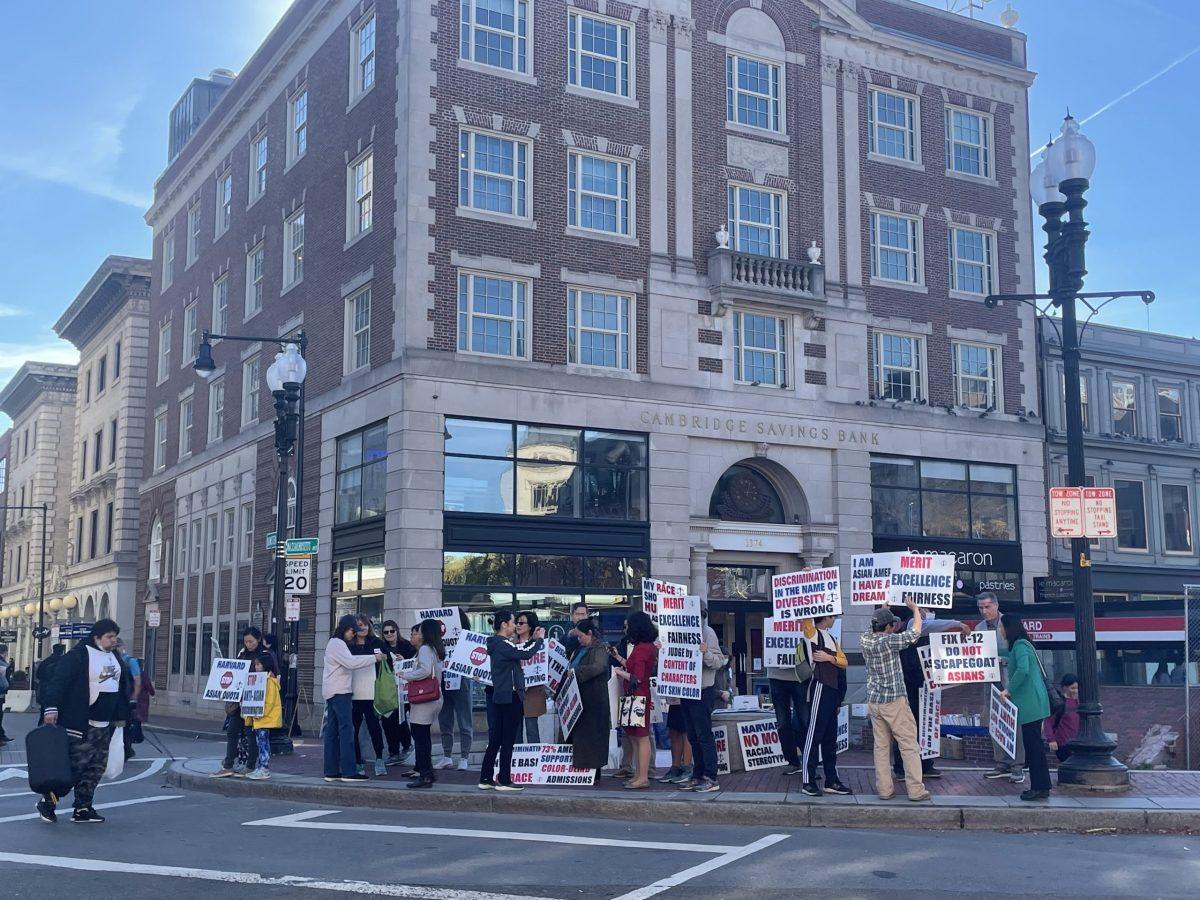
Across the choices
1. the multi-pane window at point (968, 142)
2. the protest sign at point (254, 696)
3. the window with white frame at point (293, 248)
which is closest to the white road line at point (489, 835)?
the protest sign at point (254, 696)

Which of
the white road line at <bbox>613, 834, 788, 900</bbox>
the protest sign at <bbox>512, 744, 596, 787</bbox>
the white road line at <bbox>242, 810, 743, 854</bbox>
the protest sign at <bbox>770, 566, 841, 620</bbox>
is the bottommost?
the white road line at <bbox>242, 810, 743, 854</bbox>

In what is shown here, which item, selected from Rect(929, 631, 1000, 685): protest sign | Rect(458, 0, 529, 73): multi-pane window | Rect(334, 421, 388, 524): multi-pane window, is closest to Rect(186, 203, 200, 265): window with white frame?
Rect(334, 421, 388, 524): multi-pane window

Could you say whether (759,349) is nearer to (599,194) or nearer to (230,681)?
(599,194)

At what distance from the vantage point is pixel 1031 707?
12281mm

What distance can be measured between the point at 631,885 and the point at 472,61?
21021 millimetres

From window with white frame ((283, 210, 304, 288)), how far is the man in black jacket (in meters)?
20.0

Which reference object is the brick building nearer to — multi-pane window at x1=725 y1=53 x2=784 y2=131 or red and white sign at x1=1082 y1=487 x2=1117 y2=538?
multi-pane window at x1=725 y1=53 x2=784 y2=131

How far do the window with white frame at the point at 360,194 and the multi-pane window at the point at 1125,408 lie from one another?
23.3m

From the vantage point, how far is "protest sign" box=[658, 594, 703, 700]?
13.7 meters

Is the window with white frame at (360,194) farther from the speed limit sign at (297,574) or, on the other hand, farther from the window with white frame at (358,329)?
the speed limit sign at (297,574)

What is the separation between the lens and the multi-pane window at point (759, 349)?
95.1 feet

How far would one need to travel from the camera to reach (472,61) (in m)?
26.5

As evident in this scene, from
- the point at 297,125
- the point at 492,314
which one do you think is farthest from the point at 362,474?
the point at 297,125

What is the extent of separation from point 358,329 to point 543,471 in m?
5.24
